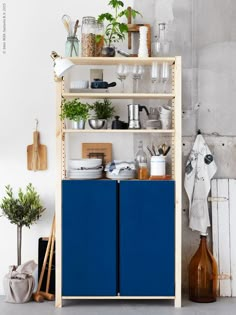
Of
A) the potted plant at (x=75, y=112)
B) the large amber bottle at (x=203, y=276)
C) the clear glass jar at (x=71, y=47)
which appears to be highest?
the clear glass jar at (x=71, y=47)

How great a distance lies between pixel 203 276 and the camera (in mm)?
4902

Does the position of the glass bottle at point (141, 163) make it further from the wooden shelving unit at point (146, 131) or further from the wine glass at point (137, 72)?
the wine glass at point (137, 72)

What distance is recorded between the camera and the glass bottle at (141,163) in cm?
491

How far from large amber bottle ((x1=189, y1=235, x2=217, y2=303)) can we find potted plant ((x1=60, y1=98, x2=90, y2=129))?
1.32 m

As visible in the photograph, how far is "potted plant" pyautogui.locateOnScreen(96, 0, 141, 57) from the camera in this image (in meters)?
4.88

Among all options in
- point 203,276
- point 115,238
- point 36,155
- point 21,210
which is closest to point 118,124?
point 36,155

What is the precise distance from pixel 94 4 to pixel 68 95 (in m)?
0.91

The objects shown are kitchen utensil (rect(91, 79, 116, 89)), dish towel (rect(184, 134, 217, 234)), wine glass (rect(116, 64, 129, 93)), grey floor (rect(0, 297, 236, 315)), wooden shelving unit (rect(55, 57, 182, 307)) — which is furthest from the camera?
dish towel (rect(184, 134, 217, 234))

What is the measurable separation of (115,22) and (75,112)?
0.80m

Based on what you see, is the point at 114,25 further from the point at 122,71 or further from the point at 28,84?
the point at 28,84

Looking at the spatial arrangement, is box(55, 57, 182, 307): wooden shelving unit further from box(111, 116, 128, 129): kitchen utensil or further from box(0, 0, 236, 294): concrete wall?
box(0, 0, 236, 294): concrete wall

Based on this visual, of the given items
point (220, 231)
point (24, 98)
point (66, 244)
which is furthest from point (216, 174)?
point (24, 98)

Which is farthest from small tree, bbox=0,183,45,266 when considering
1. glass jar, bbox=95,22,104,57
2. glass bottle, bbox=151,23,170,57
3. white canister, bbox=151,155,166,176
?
glass bottle, bbox=151,23,170,57

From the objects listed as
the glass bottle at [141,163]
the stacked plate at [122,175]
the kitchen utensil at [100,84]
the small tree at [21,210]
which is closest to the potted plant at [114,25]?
Answer: the kitchen utensil at [100,84]
